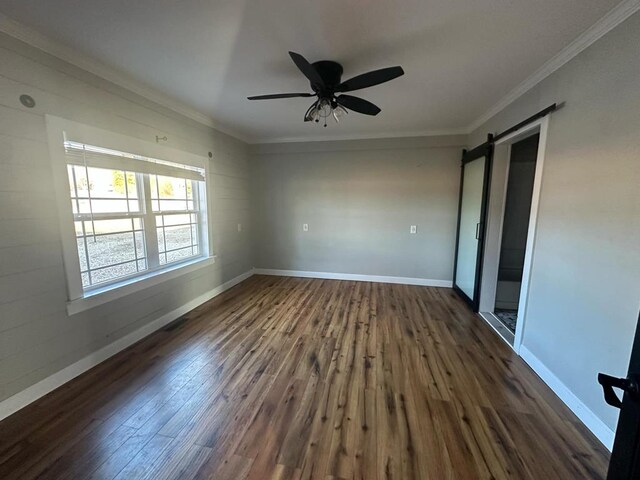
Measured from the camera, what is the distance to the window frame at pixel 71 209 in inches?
80.2

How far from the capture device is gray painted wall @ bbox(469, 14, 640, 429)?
1.52 m

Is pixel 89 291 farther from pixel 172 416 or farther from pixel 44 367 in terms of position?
pixel 172 416

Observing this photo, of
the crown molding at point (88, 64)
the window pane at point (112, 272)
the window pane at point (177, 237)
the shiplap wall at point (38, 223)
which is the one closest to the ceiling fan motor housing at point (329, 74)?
the crown molding at point (88, 64)

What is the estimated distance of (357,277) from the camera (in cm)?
495

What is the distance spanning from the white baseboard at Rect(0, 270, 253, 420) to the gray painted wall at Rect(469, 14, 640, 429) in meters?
3.78

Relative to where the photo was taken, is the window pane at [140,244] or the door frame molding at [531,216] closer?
the door frame molding at [531,216]

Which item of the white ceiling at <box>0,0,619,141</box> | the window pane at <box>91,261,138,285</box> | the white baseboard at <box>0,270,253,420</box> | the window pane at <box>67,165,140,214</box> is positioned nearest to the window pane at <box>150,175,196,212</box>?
the window pane at <box>67,165,140,214</box>

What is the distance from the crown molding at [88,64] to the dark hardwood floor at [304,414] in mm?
2523

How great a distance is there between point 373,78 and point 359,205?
2909 mm

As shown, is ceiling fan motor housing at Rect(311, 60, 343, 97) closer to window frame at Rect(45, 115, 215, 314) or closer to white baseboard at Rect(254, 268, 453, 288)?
window frame at Rect(45, 115, 215, 314)

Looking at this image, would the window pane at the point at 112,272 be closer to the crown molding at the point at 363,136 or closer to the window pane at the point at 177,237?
the window pane at the point at 177,237

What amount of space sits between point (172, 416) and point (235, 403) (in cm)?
41

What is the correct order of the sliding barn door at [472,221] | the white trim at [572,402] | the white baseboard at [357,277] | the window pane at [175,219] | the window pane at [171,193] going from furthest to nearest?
the white baseboard at [357,277] → the sliding barn door at [472,221] → the window pane at [175,219] → the window pane at [171,193] → the white trim at [572,402]

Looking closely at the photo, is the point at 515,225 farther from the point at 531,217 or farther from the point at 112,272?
the point at 112,272
